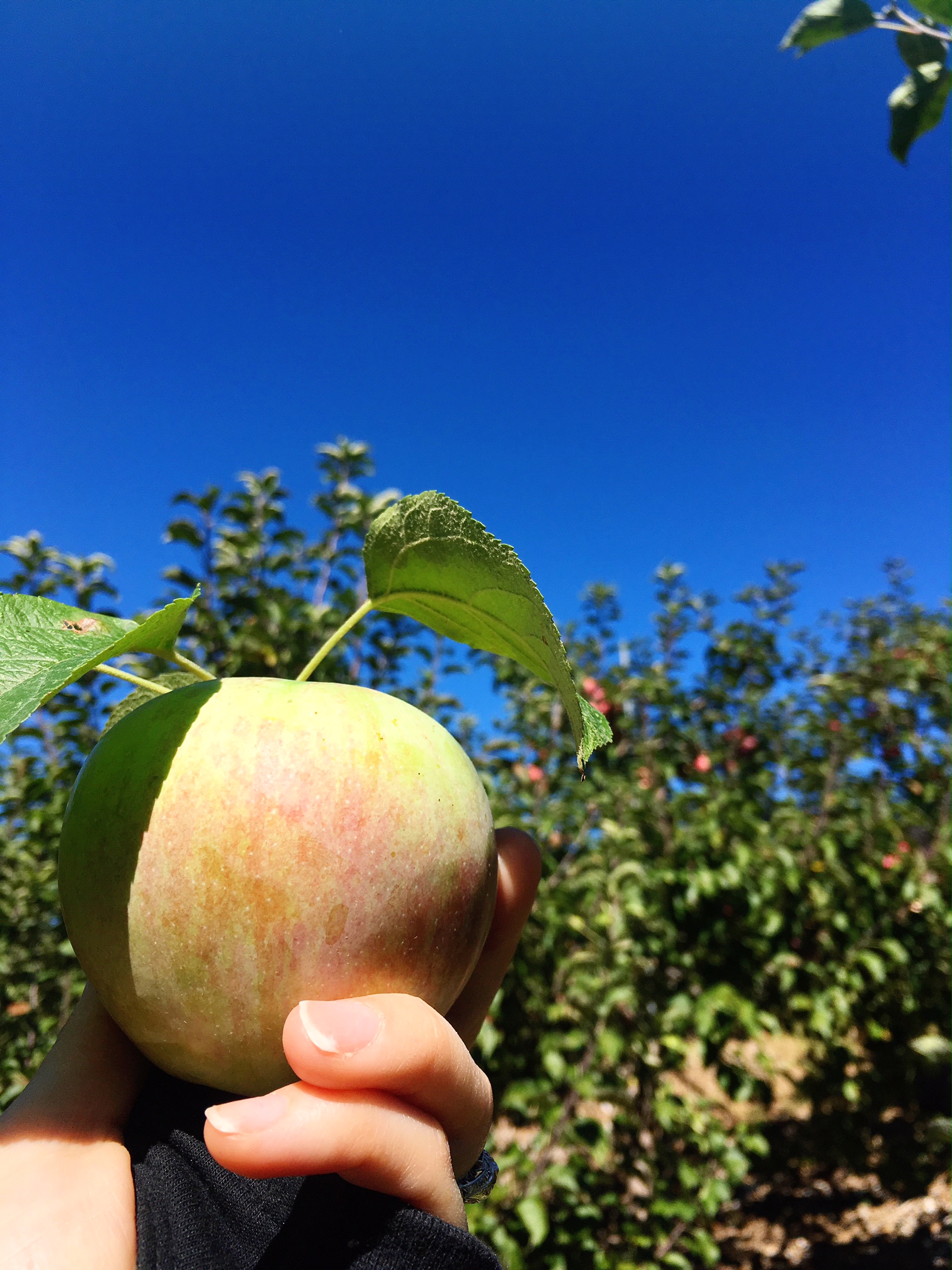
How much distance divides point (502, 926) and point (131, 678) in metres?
0.53

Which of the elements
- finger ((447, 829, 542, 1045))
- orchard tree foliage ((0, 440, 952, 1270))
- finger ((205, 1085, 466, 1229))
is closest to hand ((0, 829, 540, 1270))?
finger ((205, 1085, 466, 1229))

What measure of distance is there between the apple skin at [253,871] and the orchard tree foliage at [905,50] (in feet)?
6.17

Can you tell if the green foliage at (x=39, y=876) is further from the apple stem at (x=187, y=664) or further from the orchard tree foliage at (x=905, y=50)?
the orchard tree foliage at (x=905, y=50)

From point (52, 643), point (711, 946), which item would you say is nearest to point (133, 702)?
point (52, 643)

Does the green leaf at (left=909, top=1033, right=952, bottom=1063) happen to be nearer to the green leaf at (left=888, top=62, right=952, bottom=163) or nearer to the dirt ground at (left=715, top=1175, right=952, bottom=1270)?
the dirt ground at (left=715, top=1175, right=952, bottom=1270)

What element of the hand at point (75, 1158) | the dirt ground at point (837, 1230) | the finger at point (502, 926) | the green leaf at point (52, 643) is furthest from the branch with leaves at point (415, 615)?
the dirt ground at point (837, 1230)

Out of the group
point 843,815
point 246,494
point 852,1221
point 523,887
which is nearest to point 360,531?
point 246,494

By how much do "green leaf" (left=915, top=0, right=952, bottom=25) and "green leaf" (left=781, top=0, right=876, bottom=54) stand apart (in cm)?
36

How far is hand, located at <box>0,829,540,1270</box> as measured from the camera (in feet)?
1.86

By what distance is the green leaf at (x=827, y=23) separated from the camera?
171 centimetres

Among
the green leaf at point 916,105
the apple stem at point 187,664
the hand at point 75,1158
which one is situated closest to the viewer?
the hand at point 75,1158

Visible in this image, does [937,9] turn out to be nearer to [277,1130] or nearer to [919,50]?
[919,50]

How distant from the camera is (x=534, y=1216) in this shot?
1.81 m

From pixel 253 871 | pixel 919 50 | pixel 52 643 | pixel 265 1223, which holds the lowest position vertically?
pixel 265 1223
